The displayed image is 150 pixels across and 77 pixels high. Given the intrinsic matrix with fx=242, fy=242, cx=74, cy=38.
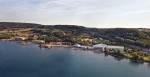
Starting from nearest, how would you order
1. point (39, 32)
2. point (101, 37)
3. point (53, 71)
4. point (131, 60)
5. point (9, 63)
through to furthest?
point (53, 71) < point (9, 63) < point (131, 60) < point (101, 37) < point (39, 32)

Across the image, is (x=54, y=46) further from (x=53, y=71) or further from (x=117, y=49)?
(x=53, y=71)

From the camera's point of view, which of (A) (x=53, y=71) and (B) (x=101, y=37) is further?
Result: (B) (x=101, y=37)

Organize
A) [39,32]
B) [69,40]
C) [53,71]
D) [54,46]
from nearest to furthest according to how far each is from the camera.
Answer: [53,71]
[54,46]
[69,40]
[39,32]

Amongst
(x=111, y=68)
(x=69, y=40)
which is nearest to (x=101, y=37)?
(x=69, y=40)

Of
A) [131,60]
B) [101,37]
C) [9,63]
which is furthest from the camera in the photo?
[101,37]

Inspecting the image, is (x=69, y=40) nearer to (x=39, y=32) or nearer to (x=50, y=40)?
(x=50, y=40)

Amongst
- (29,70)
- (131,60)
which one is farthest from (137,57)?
(29,70)
